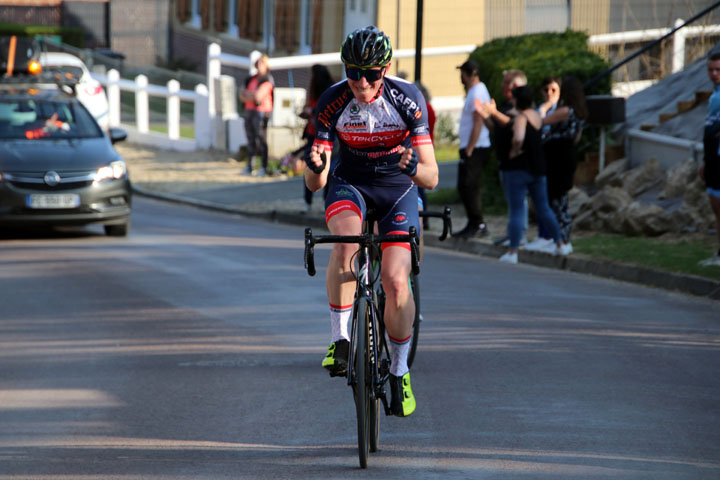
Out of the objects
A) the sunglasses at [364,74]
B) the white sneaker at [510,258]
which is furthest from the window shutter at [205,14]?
the sunglasses at [364,74]

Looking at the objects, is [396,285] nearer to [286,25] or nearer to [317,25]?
[317,25]

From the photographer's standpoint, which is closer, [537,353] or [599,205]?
[537,353]

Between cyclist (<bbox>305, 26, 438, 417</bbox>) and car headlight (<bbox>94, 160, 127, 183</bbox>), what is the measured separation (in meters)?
9.08

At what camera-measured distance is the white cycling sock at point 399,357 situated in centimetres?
634

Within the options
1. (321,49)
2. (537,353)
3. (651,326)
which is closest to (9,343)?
(537,353)

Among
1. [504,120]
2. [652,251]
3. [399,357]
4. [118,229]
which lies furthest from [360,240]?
[118,229]

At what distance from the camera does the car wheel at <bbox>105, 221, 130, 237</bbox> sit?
15711 mm

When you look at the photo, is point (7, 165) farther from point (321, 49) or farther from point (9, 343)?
point (321, 49)

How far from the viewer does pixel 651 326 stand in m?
9.70

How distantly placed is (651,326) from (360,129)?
163 inches

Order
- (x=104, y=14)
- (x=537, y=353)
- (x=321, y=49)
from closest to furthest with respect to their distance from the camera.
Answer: (x=537, y=353)
(x=321, y=49)
(x=104, y=14)

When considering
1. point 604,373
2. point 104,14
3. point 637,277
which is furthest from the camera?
point 104,14

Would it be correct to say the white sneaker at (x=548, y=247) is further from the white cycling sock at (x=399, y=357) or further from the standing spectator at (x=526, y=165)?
the white cycling sock at (x=399, y=357)

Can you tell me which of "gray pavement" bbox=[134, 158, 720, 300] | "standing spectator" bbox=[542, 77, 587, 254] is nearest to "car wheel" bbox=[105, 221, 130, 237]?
"gray pavement" bbox=[134, 158, 720, 300]
